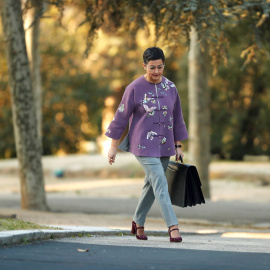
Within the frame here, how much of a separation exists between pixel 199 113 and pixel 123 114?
11300 mm

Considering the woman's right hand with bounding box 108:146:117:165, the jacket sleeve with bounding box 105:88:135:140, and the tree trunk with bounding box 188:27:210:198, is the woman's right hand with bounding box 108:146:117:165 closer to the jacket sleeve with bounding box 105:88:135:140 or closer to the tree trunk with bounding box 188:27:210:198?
the jacket sleeve with bounding box 105:88:135:140

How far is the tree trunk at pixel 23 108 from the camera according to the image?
15.1 metres

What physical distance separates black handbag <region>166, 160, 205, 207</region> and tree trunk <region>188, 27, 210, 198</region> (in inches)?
419

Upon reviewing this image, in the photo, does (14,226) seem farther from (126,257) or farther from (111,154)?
(126,257)

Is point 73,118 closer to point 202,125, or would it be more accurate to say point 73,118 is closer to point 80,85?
point 80,85

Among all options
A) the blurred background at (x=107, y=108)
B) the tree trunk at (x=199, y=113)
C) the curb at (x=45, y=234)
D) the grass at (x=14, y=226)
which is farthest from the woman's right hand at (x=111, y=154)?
the tree trunk at (x=199, y=113)

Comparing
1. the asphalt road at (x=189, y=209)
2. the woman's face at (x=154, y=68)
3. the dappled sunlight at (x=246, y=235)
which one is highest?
the woman's face at (x=154, y=68)

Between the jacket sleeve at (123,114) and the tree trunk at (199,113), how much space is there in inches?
431

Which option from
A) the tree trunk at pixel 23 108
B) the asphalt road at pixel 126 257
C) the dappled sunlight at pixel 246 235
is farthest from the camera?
the tree trunk at pixel 23 108

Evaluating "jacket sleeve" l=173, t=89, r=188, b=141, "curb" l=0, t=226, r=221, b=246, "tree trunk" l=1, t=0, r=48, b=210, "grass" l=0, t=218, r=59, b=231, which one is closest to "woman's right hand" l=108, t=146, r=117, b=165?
"jacket sleeve" l=173, t=89, r=188, b=141

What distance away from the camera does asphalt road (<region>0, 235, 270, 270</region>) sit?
634cm

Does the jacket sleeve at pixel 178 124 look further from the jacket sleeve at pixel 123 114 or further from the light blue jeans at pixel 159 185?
the jacket sleeve at pixel 123 114

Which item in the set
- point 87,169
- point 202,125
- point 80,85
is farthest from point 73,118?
point 202,125

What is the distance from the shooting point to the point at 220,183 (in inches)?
989
